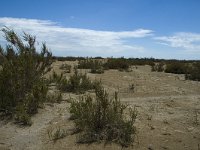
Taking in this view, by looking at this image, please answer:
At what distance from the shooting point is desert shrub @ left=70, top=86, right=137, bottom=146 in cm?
757

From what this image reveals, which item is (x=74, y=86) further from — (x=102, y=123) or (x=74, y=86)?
(x=102, y=123)

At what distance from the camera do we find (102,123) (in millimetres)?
7965

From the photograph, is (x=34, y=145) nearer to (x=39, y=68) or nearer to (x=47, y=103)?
(x=47, y=103)

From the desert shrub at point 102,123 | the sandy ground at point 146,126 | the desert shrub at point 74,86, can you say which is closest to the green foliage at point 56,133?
the sandy ground at point 146,126

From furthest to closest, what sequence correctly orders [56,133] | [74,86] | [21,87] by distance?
[74,86]
[21,87]
[56,133]

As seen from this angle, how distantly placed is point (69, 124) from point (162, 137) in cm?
238

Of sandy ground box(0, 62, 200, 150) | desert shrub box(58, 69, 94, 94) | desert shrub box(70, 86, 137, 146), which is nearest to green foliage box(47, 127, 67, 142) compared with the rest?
sandy ground box(0, 62, 200, 150)

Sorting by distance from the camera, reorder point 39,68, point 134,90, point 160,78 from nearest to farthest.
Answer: point 39,68 → point 134,90 → point 160,78

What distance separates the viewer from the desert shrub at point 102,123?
757cm

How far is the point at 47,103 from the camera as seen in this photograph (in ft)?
35.5

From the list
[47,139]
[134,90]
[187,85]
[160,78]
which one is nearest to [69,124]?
[47,139]

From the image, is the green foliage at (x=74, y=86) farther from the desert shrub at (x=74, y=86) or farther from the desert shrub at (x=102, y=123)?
the desert shrub at (x=102, y=123)

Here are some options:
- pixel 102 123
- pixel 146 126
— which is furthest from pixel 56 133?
pixel 146 126

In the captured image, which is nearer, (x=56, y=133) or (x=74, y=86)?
(x=56, y=133)
